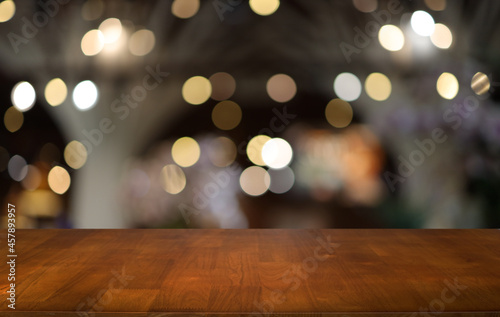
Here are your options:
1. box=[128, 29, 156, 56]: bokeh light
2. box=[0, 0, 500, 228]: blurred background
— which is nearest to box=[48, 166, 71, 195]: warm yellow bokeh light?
box=[0, 0, 500, 228]: blurred background

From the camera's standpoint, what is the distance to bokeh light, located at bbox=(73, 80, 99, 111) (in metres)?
2.29

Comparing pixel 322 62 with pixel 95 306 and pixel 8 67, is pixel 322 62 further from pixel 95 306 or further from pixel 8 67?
pixel 95 306

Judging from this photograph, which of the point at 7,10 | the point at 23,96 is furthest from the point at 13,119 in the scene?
the point at 7,10

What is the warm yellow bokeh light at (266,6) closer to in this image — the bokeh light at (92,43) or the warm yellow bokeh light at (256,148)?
the warm yellow bokeh light at (256,148)

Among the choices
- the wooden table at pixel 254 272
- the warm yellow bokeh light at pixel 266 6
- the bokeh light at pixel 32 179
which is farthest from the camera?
the bokeh light at pixel 32 179

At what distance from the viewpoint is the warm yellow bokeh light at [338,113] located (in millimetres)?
2277

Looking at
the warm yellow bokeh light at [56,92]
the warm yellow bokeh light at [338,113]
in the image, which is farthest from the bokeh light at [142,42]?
the warm yellow bokeh light at [338,113]

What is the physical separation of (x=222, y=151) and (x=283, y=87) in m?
0.40

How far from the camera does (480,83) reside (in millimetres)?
2318

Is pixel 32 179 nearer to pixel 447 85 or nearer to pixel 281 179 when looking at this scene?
pixel 281 179

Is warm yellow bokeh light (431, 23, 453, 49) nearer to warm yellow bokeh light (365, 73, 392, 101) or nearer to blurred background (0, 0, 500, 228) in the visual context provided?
blurred background (0, 0, 500, 228)

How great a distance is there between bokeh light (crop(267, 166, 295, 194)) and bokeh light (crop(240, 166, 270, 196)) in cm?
2

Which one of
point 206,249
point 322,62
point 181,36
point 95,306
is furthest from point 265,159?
point 95,306

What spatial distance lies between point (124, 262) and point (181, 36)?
4.73 ft
